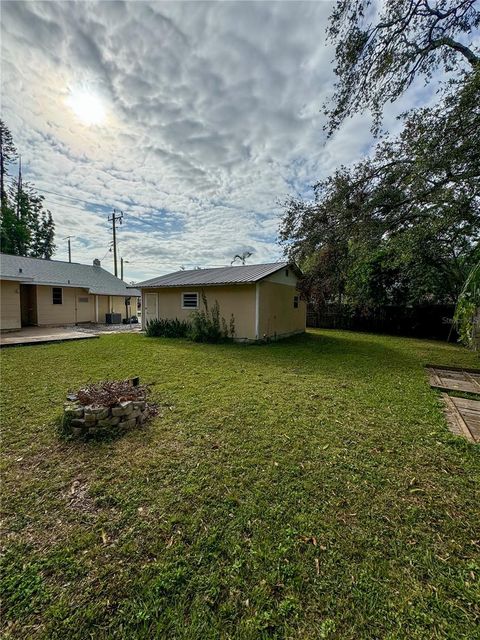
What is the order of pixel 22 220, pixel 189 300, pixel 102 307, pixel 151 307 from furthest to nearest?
pixel 22 220 < pixel 102 307 < pixel 151 307 < pixel 189 300

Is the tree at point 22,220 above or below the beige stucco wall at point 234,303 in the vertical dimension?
above

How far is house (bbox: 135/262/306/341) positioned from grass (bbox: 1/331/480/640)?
652 cm

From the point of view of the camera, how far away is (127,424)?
137 inches

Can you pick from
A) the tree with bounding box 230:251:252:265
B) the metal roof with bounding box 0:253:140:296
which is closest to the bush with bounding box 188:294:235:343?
the metal roof with bounding box 0:253:140:296

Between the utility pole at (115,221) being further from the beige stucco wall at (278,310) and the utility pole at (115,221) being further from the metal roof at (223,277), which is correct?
the beige stucco wall at (278,310)

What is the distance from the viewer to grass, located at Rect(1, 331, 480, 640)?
1.43 m

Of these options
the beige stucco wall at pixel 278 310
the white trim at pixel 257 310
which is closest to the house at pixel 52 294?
the white trim at pixel 257 310

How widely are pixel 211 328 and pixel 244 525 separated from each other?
29.5 feet

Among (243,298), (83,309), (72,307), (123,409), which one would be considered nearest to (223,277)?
(243,298)

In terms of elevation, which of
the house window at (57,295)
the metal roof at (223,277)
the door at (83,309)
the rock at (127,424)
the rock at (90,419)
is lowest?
the rock at (127,424)

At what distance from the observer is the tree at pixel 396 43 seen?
589cm

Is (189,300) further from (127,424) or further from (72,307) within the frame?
(127,424)

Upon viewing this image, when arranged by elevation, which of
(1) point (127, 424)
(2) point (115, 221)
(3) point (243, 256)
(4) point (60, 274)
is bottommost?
(1) point (127, 424)

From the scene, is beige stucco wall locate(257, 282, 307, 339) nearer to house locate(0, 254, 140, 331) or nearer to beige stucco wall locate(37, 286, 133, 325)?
house locate(0, 254, 140, 331)
